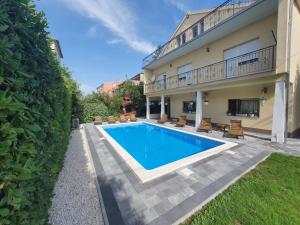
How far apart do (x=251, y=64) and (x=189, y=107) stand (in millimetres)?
8667

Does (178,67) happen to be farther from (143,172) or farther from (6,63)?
(6,63)

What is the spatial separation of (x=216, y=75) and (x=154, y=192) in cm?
1213

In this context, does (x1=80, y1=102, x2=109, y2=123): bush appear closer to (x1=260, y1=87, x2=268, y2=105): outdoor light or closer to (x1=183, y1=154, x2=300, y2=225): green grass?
(x1=260, y1=87, x2=268, y2=105): outdoor light

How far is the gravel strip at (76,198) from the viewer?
11.5ft

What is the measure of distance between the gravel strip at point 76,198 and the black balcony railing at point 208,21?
512 inches

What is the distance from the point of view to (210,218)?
11.3 ft

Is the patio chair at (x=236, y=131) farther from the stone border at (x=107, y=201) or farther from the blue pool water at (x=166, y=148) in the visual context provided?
the stone border at (x=107, y=201)

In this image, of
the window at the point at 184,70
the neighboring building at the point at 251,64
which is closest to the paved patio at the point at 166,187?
the neighboring building at the point at 251,64

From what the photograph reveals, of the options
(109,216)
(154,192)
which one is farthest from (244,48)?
(109,216)

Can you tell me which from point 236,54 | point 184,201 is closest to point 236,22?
point 236,54

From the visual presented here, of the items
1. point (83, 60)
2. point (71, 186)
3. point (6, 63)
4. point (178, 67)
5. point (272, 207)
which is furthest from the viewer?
point (83, 60)

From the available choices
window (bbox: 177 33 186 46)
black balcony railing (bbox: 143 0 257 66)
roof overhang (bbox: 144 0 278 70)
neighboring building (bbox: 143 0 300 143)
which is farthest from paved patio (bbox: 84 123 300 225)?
window (bbox: 177 33 186 46)

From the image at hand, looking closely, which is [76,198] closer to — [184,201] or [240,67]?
[184,201]

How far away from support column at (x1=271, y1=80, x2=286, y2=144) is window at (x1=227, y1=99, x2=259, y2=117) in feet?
9.76
